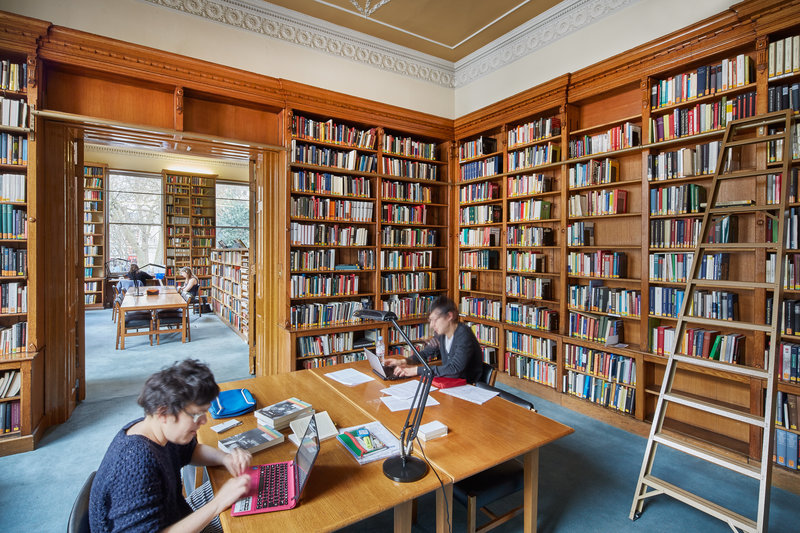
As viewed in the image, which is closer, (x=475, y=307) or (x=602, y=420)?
(x=602, y=420)

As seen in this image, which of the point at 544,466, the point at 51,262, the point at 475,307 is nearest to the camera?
the point at 544,466

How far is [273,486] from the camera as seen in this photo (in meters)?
1.44

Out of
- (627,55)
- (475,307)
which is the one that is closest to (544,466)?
(475,307)

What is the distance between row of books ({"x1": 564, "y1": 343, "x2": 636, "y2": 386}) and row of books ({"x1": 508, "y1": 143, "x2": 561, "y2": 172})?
1993mm

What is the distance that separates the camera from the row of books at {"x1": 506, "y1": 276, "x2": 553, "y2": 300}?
14.3ft

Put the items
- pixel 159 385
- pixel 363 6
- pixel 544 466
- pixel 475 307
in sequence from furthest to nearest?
1. pixel 475 307
2. pixel 363 6
3. pixel 544 466
4. pixel 159 385

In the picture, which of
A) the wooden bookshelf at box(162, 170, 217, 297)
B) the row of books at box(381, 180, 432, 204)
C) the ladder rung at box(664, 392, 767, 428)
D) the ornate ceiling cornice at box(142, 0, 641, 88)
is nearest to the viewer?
the ladder rung at box(664, 392, 767, 428)

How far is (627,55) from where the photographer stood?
11.6 feet

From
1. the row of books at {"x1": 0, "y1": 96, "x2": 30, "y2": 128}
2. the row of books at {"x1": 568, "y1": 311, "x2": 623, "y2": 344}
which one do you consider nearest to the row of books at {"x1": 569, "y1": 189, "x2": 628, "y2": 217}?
the row of books at {"x1": 568, "y1": 311, "x2": 623, "y2": 344}

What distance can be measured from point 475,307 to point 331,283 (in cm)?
192

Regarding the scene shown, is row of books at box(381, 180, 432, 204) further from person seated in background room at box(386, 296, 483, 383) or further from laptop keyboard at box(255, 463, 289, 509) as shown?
laptop keyboard at box(255, 463, 289, 509)

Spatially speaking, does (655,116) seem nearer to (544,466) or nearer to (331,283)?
(544,466)

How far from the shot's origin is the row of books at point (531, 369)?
427 centimetres

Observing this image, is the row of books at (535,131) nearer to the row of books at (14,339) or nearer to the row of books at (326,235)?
the row of books at (326,235)
